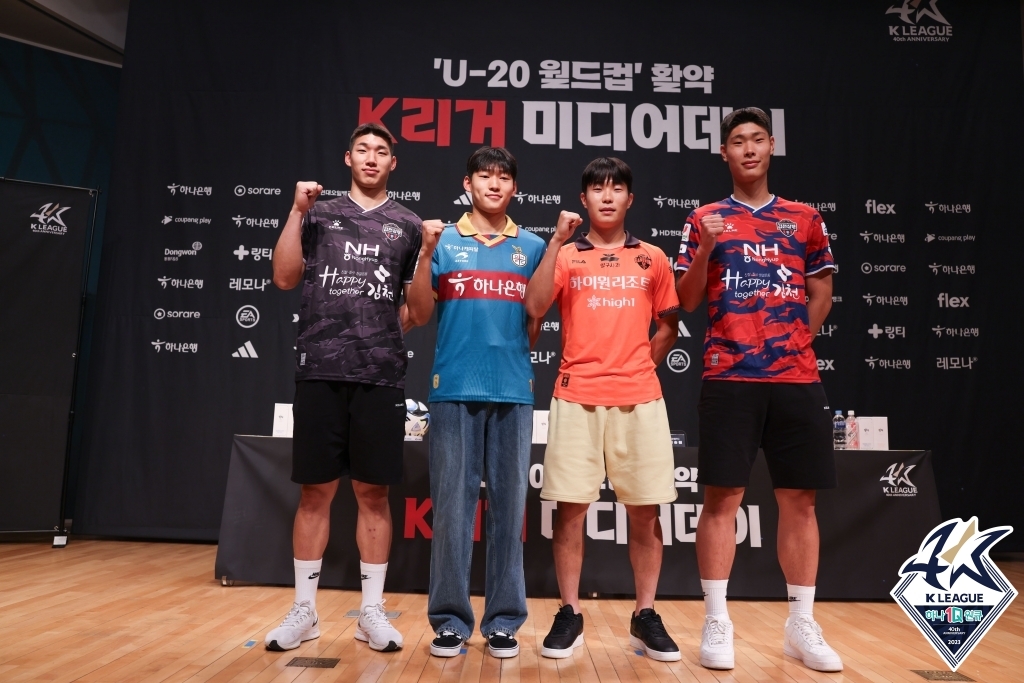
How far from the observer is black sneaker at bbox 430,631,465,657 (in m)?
2.19

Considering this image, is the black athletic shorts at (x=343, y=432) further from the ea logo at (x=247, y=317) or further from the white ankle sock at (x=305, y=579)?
the ea logo at (x=247, y=317)

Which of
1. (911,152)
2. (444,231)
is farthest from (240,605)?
(911,152)

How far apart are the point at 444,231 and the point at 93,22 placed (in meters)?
4.41

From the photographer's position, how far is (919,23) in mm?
4930

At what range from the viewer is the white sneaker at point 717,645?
2131 mm

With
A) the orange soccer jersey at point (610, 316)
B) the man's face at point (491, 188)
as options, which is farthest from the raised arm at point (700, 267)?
the man's face at point (491, 188)

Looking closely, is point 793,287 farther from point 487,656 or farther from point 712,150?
point 712,150

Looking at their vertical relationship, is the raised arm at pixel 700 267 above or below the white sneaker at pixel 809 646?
above

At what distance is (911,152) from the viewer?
189 inches

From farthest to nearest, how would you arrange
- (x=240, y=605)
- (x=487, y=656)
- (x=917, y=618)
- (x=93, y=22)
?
(x=93, y=22) < (x=240, y=605) < (x=487, y=656) < (x=917, y=618)

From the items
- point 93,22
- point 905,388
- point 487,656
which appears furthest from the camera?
point 93,22

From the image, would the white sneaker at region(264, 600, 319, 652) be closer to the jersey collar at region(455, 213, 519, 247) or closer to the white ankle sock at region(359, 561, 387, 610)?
the white ankle sock at region(359, 561, 387, 610)

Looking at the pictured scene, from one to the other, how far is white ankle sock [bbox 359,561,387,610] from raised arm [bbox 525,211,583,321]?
100 cm

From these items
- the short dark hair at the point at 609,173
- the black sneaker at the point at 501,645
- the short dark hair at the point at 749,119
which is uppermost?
the short dark hair at the point at 749,119
